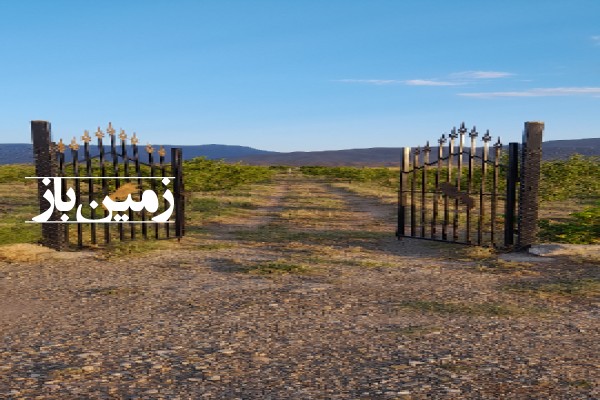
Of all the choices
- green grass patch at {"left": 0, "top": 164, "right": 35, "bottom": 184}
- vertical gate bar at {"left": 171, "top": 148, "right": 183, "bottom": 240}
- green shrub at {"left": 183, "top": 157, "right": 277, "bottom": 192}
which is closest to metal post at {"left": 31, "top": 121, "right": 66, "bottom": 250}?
vertical gate bar at {"left": 171, "top": 148, "right": 183, "bottom": 240}

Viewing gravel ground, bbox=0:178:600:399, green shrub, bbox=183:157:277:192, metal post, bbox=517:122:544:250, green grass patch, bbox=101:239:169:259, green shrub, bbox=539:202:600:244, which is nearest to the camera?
gravel ground, bbox=0:178:600:399

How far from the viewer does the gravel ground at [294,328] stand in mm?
5043

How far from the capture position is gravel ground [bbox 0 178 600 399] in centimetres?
504

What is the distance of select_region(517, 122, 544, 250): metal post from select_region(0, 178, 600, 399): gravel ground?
131 centimetres

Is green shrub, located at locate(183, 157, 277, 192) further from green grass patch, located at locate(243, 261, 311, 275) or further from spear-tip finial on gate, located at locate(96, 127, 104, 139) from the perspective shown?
green grass patch, located at locate(243, 261, 311, 275)

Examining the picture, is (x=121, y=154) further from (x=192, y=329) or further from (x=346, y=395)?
(x=346, y=395)

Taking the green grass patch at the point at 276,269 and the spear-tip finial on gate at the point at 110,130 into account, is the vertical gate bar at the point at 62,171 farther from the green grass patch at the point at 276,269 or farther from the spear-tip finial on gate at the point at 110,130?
the green grass patch at the point at 276,269

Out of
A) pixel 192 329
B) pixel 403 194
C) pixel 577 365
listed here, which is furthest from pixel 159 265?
pixel 577 365

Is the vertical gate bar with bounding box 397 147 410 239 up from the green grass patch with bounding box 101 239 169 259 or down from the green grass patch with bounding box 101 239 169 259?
up

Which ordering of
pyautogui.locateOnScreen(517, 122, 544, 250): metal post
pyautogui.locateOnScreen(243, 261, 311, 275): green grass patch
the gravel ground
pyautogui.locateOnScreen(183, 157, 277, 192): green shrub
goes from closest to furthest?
1. the gravel ground
2. pyautogui.locateOnScreen(243, 261, 311, 275): green grass patch
3. pyautogui.locateOnScreen(517, 122, 544, 250): metal post
4. pyautogui.locateOnScreen(183, 157, 277, 192): green shrub

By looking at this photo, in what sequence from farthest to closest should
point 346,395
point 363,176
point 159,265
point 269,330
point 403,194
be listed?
point 363,176
point 403,194
point 159,265
point 269,330
point 346,395

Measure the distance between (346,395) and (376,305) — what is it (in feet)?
10.7

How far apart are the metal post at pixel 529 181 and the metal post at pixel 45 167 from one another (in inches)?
411

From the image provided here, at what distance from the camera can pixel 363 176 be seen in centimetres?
6134
